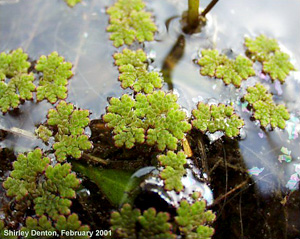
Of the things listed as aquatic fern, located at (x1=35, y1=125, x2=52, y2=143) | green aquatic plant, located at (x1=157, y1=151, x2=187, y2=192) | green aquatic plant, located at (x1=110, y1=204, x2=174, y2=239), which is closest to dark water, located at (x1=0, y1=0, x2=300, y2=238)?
aquatic fern, located at (x1=35, y1=125, x2=52, y2=143)

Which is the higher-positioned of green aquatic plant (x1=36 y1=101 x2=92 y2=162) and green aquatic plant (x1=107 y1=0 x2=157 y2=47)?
green aquatic plant (x1=107 y1=0 x2=157 y2=47)

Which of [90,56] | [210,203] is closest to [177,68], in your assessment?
[90,56]

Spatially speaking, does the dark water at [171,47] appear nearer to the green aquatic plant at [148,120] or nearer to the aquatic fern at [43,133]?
the aquatic fern at [43,133]

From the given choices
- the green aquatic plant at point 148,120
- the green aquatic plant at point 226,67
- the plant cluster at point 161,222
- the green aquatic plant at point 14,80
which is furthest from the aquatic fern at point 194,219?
the green aquatic plant at point 14,80

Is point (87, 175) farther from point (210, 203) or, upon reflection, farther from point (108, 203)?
point (210, 203)

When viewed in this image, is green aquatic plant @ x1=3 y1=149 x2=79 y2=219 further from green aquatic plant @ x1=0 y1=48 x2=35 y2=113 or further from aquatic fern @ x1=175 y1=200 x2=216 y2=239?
aquatic fern @ x1=175 y1=200 x2=216 y2=239

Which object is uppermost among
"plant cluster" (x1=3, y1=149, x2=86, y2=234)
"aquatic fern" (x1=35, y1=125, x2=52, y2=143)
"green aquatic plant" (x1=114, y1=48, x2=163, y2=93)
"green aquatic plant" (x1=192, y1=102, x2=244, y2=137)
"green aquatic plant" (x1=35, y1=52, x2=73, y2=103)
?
"green aquatic plant" (x1=114, y1=48, x2=163, y2=93)

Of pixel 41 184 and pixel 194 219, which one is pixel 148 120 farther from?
pixel 41 184
